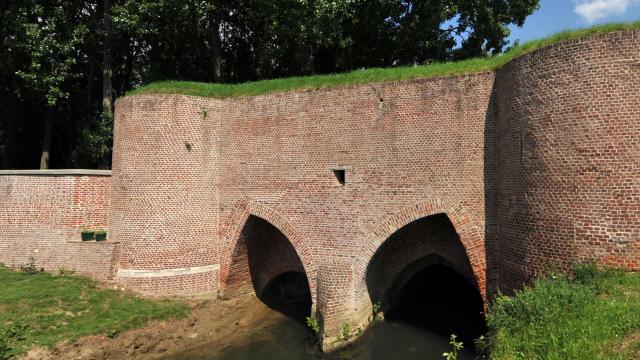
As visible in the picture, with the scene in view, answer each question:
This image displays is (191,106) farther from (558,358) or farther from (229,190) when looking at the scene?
(558,358)

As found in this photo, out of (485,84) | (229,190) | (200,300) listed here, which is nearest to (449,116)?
(485,84)

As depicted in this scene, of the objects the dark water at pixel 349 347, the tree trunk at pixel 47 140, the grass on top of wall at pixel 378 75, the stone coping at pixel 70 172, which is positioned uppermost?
the grass on top of wall at pixel 378 75

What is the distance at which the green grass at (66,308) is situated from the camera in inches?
422

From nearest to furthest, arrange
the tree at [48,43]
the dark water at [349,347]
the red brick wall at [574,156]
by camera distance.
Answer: the red brick wall at [574,156]
the dark water at [349,347]
the tree at [48,43]

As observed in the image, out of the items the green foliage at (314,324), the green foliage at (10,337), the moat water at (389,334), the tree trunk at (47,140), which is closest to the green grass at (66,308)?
the green foliage at (10,337)

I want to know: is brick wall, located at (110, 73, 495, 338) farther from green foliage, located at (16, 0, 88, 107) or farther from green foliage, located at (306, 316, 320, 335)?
green foliage, located at (16, 0, 88, 107)

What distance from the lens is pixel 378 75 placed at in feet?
→ 40.8

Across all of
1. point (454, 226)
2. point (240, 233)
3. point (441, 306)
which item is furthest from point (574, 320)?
point (240, 233)

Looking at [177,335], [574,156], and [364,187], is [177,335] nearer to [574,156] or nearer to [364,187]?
[364,187]

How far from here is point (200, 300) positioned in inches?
543

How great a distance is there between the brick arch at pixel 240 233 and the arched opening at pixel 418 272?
181 cm

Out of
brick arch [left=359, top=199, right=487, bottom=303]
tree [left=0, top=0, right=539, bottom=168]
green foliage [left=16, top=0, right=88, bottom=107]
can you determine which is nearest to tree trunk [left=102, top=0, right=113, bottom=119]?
tree [left=0, top=0, right=539, bottom=168]

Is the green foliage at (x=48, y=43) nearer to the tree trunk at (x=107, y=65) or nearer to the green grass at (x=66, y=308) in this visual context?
the tree trunk at (x=107, y=65)

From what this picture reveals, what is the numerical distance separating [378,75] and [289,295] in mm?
8944
